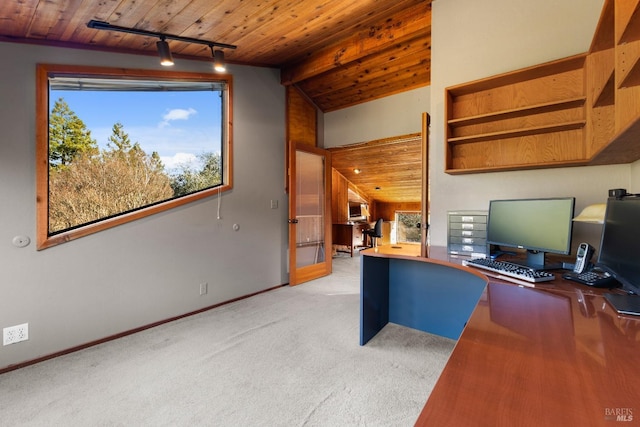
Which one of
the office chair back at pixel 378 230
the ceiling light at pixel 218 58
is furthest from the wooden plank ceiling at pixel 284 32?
the office chair back at pixel 378 230

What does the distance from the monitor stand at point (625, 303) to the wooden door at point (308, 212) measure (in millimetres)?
3320

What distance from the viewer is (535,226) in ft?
5.96

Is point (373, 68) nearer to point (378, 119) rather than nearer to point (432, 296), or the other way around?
point (378, 119)

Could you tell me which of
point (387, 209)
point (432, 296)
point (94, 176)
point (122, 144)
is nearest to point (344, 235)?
point (387, 209)

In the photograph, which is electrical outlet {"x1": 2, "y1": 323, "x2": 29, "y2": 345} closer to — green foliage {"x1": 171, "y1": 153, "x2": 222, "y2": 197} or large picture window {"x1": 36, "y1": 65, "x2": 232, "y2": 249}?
large picture window {"x1": 36, "y1": 65, "x2": 232, "y2": 249}

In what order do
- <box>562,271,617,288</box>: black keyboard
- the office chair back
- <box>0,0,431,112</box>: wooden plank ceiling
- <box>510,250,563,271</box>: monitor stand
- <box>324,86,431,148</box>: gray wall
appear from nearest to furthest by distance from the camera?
<box>562,271,617,288</box>: black keyboard < <box>510,250,563,271</box>: monitor stand < <box>0,0,431,112</box>: wooden plank ceiling < <box>324,86,431,148</box>: gray wall < the office chair back

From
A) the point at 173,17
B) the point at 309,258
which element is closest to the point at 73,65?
the point at 173,17

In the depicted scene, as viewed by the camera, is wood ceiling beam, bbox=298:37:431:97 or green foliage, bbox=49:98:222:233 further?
wood ceiling beam, bbox=298:37:431:97

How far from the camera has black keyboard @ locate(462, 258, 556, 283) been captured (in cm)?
146

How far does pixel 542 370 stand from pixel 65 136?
3.24 m

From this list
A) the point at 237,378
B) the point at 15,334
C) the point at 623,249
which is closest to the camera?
the point at 623,249

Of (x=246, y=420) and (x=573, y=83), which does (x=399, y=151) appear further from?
(x=246, y=420)

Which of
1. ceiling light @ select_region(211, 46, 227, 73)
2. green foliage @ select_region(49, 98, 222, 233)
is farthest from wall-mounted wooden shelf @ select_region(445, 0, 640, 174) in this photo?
green foliage @ select_region(49, 98, 222, 233)

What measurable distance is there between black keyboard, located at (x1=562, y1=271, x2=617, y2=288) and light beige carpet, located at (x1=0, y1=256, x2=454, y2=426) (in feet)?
3.39
